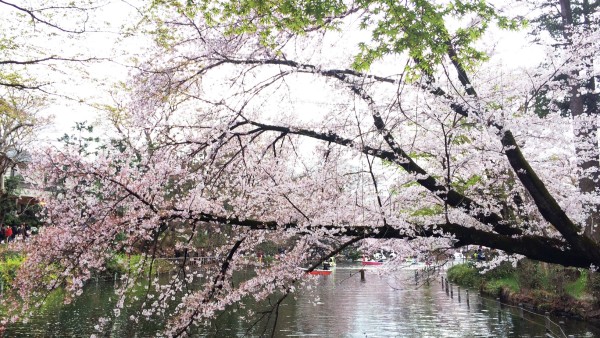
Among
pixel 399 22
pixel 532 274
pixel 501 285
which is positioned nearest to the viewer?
pixel 399 22

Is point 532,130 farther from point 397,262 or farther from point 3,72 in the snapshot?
point 3,72

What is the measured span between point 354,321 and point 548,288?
7.15m

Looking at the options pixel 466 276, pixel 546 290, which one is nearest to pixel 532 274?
pixel 546 290

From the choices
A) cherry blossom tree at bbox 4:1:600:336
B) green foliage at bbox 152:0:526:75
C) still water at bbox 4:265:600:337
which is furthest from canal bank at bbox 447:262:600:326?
green foliage at bbox 152:0:526:75

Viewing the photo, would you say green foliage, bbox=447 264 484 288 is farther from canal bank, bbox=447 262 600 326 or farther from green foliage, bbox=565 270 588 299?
green foliage, bbox=565 270 588 299

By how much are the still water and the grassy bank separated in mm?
518

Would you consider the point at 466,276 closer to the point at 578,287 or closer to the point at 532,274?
the point at 532,274

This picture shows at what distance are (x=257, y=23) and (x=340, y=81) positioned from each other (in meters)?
1.36

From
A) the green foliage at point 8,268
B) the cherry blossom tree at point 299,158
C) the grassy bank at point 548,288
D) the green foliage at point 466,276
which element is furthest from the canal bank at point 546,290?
the green foliage at point 8,268

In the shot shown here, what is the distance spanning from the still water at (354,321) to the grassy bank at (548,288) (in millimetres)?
518

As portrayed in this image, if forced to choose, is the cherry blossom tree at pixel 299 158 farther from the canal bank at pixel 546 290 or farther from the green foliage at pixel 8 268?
the green foliage at pixel 8 268

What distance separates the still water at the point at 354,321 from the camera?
1388cm

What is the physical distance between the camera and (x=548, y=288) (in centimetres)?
1744

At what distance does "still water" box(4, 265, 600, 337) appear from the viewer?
13.9m
